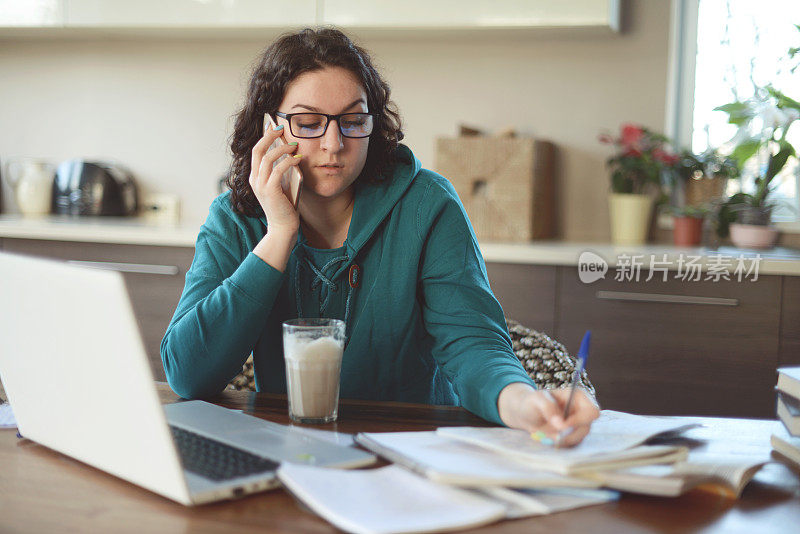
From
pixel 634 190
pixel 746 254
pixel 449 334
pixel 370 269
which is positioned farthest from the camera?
pixel 634 190

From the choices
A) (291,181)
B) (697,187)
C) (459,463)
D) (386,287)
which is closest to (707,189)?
(697,187)

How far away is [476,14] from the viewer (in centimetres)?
267

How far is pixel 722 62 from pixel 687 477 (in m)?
2.48

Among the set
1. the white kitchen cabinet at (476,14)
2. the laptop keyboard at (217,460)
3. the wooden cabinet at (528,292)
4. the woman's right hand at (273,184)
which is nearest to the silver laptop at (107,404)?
the laptop keyboard at (217,460)

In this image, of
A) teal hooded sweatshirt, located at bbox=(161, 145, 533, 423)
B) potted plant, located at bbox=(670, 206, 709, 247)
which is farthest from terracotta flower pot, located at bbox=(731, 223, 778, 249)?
teal hooded sweatshirt, located at bbox=(161, 145, 533, 423)

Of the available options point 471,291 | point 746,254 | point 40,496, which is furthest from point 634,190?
point 40,496

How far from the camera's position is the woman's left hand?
34.8 inches

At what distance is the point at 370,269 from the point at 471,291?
191 mm

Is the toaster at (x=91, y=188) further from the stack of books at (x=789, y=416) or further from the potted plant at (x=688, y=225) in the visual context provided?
the stack of books at (x=789, y=416)

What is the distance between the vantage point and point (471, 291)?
1333mm

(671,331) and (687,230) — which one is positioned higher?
(687,230)

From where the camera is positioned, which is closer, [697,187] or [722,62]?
[697,187]

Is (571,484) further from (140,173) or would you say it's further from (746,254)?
(140,173)

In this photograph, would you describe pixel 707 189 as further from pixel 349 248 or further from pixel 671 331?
pixel 349 248
